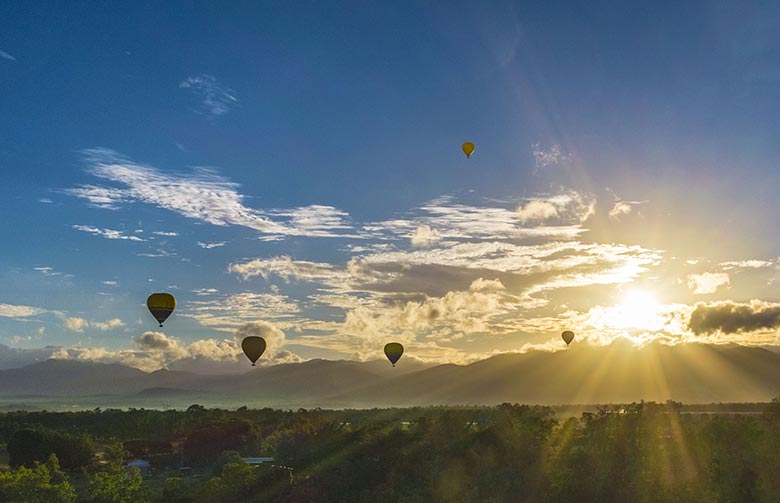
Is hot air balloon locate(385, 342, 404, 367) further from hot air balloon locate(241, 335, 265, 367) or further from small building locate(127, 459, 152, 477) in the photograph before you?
small building locate(127, 459, 152, 477)

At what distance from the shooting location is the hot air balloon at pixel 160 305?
237ft

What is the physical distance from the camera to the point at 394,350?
344 feet

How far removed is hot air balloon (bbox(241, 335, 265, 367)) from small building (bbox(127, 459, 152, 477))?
1558cm

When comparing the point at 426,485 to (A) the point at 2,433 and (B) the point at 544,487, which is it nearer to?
(B) the point at 544,487

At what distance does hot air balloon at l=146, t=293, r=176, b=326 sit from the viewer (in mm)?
72375

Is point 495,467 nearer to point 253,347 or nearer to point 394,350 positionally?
point 253,347

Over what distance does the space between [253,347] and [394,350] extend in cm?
2870

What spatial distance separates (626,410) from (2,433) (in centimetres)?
9308

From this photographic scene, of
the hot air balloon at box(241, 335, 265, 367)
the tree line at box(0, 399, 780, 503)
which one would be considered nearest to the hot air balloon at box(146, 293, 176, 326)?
the hot air balloon at box(241, 335, 265, 367)

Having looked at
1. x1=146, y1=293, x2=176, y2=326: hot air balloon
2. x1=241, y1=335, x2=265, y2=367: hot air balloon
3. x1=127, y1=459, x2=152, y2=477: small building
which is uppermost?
x1=146, y1=293, x2=176, y2=326: hot air balloon

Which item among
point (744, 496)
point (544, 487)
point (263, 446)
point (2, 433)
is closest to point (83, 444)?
point (263, 446)

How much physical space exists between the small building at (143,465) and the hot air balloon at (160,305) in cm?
1395

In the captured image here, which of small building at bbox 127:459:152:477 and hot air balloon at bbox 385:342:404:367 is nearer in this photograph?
small building at bbox 127:459:152:477

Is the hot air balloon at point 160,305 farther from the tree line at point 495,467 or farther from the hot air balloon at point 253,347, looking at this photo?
the tree line at point 495,467
